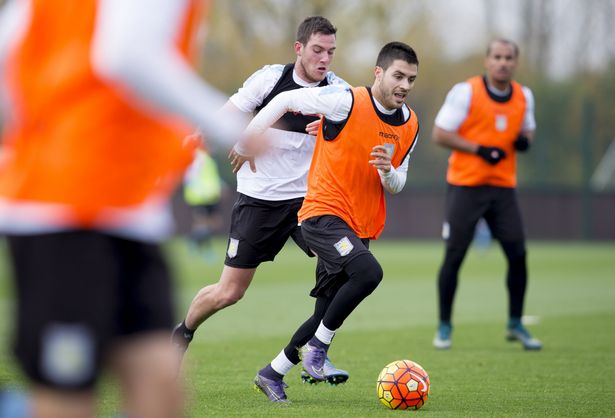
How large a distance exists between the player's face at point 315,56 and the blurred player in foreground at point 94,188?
166 inches

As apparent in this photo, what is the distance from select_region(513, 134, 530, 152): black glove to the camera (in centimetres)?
970

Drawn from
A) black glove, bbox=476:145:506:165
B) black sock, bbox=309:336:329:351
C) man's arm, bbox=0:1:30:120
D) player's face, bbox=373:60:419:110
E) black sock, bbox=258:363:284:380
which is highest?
man's arm, bbox=0:1:30:120

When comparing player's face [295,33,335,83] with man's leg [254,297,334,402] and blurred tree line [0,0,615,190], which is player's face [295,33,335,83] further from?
blurred tree line [0,0,615,190]

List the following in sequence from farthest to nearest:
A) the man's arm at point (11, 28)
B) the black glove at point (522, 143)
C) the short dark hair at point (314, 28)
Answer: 1. the black glove at point (522, 143)
2. the short dark hair at point (314, 28)
3. the man's arm at point (11, 28)

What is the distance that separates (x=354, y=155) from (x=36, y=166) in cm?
393

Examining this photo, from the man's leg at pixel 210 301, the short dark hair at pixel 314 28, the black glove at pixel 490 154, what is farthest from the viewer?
the black glove at pixel 490 154

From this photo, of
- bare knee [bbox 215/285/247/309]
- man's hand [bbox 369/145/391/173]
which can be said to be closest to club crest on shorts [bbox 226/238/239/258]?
bare knee [bbox 215/285/247/309]

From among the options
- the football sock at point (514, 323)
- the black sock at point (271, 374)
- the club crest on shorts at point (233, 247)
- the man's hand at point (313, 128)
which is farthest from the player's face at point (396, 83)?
the football sock at point (514, 323)

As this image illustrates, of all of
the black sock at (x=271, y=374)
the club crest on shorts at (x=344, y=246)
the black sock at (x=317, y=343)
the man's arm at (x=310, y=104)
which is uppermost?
the man's arm at (x=310, y=104)

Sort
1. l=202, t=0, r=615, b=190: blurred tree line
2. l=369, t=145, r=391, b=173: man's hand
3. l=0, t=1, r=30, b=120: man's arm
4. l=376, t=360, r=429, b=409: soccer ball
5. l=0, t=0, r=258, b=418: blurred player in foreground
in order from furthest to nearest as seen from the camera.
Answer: l=202, t=0, r=615, b=190: blurred tree line → l=369, t=145, r=391, b=173: man's hand → l=376, t=360, r=429, b=409: soccer ball → l=0, t=1, r=30, b=120: man's arm → l=0, t=0, r=258, b=418: blurred player in foreground

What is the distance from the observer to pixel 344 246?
642 cm

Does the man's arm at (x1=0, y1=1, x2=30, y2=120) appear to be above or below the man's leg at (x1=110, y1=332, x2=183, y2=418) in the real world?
above

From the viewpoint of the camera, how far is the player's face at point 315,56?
23.4ft

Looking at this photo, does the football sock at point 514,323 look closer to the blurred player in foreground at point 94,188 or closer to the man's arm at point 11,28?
the blurred player in foreground at point 94,188
